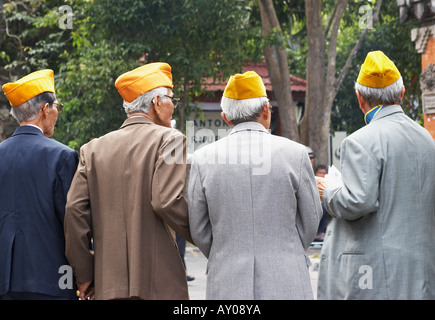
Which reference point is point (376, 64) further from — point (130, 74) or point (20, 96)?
point (20, 96)

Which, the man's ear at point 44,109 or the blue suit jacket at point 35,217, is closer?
the blue suit jacket at point 35,217

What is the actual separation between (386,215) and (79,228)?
1559 mm

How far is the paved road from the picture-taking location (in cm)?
827

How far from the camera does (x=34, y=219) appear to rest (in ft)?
12.2

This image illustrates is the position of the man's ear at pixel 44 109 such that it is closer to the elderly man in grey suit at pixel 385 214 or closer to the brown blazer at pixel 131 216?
the brown blazer at pixel 131 216

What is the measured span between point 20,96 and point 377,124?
1.98m

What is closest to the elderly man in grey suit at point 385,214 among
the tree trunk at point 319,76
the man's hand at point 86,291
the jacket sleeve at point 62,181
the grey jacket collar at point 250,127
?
the grey jacket collar at point 250,127

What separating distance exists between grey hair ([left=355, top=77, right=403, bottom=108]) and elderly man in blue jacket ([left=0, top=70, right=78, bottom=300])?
Answer: 162cm

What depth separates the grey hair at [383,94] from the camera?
146 inches

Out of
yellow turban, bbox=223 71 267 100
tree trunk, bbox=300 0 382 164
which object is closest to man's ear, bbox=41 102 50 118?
yellow turban, bbox=223 71 267 100

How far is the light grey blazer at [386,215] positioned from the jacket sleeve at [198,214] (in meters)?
0.65

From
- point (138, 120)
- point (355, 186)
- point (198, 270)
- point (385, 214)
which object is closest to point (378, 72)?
point (355, 186)

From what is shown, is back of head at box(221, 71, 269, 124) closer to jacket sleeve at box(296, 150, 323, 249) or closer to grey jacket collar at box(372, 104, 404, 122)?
jacket sleeve at box(296, 150, 323, 249)

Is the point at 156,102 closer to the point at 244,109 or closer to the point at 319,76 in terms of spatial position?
the point at 244,109
